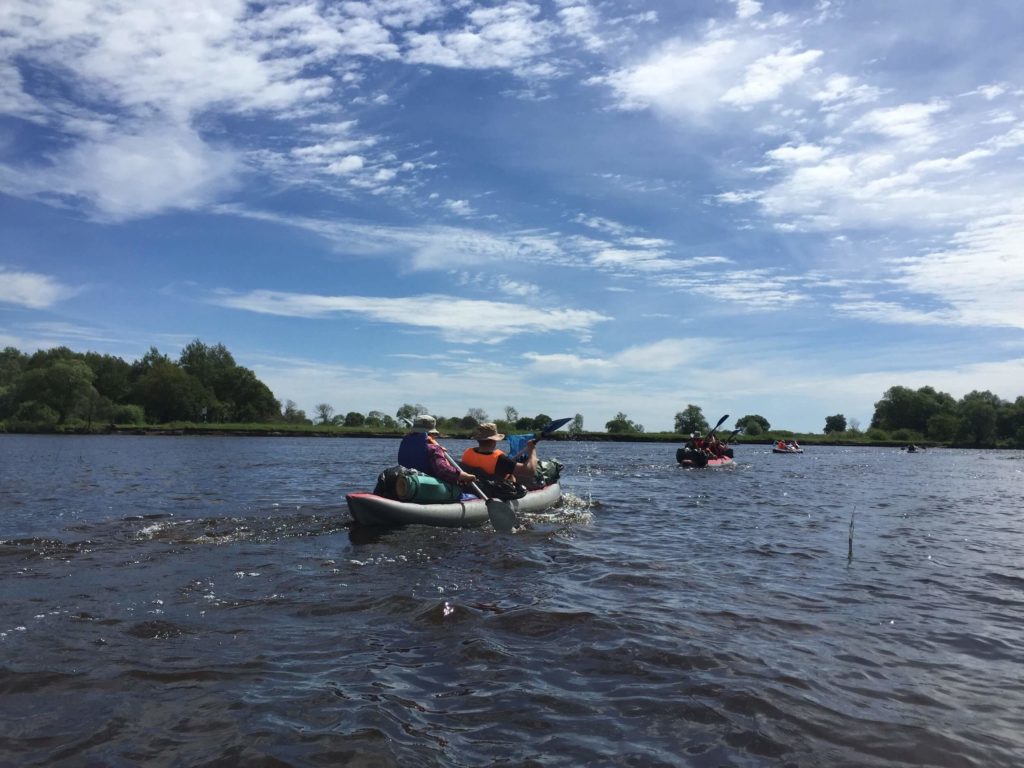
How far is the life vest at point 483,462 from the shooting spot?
13906mm

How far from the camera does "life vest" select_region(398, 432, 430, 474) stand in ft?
41.8

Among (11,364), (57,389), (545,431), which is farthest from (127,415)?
(545,431)

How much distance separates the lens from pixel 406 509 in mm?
11844

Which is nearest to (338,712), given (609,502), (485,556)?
(485,556)

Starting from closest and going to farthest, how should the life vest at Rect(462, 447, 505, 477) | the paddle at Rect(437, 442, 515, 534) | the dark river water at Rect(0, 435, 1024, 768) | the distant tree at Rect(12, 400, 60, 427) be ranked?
the dark river water at Rect(0, 435, 1024, 768) → the paddle at Rect(437, 442, 515, 534) → the life vest at Rect(462, 447, 505, 477) → the distant tree at Rect(12, 400, 60, 427)

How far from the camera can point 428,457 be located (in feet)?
41.9

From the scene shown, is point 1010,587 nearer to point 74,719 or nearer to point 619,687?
point 619,687

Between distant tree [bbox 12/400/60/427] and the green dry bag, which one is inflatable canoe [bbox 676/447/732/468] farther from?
distant tree [bbox 12/400/60/427]

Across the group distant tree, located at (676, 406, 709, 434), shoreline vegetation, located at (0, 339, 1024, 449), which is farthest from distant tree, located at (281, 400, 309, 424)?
distant tree, located at (676, 406, 709, 434)

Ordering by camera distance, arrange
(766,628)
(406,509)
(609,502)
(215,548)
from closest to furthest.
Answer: (766,628) → (215,548) → (406,509) → (609,502)

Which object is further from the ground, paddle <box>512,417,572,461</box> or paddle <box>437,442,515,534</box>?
paddle <box>512,417,572,461</box>

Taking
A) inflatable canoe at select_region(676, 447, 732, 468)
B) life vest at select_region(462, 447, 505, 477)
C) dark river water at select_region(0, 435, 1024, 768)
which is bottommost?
dark river water at select_region(0, 435, 1024, 768)

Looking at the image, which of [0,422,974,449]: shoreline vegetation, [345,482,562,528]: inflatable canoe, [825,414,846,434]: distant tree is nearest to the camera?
[345,482,562,528]: inflatable canoe

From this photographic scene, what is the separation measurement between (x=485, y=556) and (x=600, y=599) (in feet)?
10.1
